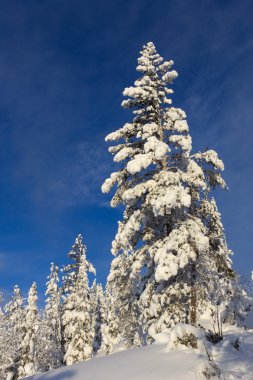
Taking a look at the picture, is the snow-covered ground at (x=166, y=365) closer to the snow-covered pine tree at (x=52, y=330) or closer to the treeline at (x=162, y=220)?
the treeline at (x=162, y=220)

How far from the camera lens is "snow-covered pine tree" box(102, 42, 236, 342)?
1827 cm

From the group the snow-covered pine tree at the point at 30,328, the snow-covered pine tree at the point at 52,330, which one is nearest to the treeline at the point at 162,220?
the snow-covered pine tree at the point at 30,328

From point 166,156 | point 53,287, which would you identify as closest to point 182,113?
point 166,156

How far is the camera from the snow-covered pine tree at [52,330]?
53156 millimetres

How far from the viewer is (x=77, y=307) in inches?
1676

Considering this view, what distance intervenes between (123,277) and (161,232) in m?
3.14

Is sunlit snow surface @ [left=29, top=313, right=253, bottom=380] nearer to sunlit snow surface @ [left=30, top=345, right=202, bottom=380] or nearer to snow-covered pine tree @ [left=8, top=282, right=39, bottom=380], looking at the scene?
sunlit snow surface @ [left=30, top=345, right=202, bottom=380]

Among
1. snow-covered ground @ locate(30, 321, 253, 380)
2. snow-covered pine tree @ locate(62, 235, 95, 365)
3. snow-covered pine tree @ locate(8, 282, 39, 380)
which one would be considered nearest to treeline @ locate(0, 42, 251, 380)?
snow-covered ground @ locate(30, 321, 253, 380)

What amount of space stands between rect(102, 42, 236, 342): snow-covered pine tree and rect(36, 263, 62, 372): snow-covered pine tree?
31787 mm

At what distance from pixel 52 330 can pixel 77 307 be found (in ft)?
62.1

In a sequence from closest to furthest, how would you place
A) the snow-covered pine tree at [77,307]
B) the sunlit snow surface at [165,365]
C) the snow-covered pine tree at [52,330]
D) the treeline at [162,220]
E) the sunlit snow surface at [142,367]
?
the sunlit snow surface at [142,367]
the sunlit snow surface at [165,365]
the treeline at [162,220]
the snow-covered pine tree at [77,307]
the snow-covered pine tree at [52,330]

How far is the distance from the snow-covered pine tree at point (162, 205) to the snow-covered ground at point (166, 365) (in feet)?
18.5

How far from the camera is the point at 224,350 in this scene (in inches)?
488

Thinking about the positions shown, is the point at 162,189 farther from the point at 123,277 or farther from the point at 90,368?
the point at 90,368
